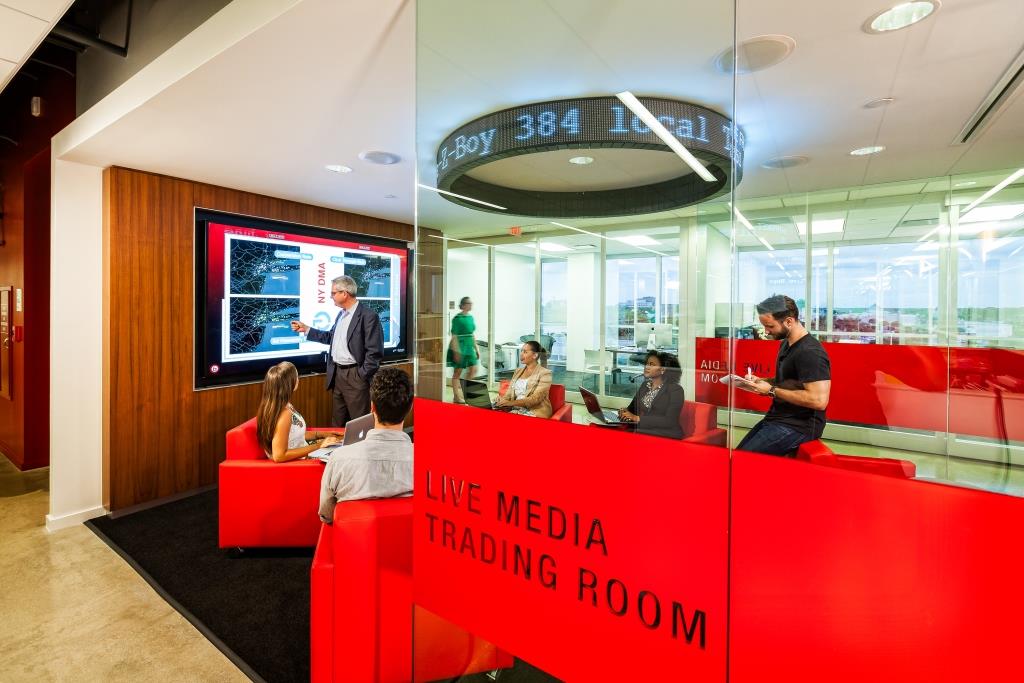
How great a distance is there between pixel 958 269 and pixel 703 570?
240cm

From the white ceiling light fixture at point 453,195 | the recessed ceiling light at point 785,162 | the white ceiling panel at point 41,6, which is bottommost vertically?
the white ceiling light fixture at point 453,195

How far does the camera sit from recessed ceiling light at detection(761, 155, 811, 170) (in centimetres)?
149

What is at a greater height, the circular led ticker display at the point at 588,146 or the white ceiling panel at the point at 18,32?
the white ceiling panel at the point at 18,32

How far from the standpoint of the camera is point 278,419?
3051mm

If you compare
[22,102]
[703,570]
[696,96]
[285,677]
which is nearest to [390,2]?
[696,96]

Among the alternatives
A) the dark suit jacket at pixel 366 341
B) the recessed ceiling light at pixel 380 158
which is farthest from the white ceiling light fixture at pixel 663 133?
the dark suit jacket at pixel 366 341

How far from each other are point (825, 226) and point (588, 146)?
2200 mm

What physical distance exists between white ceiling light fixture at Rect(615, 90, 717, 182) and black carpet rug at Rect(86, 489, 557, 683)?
5.96 ft

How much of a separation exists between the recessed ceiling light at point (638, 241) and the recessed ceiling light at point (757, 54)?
45 centimetres

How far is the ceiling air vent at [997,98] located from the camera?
115cm

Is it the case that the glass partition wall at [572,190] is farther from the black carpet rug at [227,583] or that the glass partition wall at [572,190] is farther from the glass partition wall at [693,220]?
the black carpet rug at [227,583]

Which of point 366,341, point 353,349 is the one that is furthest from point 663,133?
point 353,349

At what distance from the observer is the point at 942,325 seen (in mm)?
2832

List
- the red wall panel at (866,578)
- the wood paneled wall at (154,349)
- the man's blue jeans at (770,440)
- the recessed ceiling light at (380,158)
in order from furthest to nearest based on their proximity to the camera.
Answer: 1. the wood paneled wall at (154,349)
2. the recessed ceiling light at (380,158)
3. the man's blue jeans at (770,440)
4. the red wall panel at (866,578)
